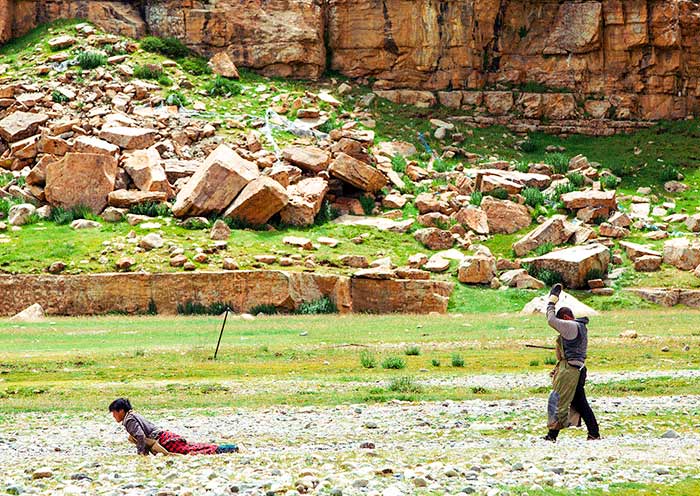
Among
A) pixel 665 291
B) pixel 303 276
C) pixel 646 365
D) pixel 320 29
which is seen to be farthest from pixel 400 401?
pixel 320 29

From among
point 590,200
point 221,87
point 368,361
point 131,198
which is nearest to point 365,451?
point 368,361

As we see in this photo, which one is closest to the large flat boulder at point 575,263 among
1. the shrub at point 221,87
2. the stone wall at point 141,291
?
the stone wall at point 141,291

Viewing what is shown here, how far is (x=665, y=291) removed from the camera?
32.6m

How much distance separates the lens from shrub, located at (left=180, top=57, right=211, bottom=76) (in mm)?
47562

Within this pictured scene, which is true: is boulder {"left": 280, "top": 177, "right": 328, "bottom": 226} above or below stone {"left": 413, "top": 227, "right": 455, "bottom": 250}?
above

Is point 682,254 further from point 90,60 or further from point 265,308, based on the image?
point 90,60

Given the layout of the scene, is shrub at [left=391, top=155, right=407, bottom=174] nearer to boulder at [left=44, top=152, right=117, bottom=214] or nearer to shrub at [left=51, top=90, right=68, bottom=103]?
boulder at [left=44, top=152, right=117, bottom=214]

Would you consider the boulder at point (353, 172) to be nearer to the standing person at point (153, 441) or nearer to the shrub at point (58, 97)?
the shrub at point (58, 97)

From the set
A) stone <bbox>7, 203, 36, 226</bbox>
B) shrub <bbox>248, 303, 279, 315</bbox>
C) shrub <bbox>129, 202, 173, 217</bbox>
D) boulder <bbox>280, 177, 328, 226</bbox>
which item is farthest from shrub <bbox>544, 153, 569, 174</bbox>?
stone <bbox>7, 203, 36, 226</bbox>

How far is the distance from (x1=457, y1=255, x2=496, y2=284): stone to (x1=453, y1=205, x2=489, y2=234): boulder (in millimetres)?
3804

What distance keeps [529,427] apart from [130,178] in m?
27.2

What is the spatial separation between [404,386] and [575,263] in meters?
17.7

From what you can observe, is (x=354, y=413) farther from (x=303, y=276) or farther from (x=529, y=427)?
(x=303, y=276)

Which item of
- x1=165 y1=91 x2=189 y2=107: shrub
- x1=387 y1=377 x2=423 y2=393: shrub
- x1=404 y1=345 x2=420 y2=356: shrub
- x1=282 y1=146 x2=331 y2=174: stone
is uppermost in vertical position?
x1=165 y1=91 x2=189 y2=107: shrub
